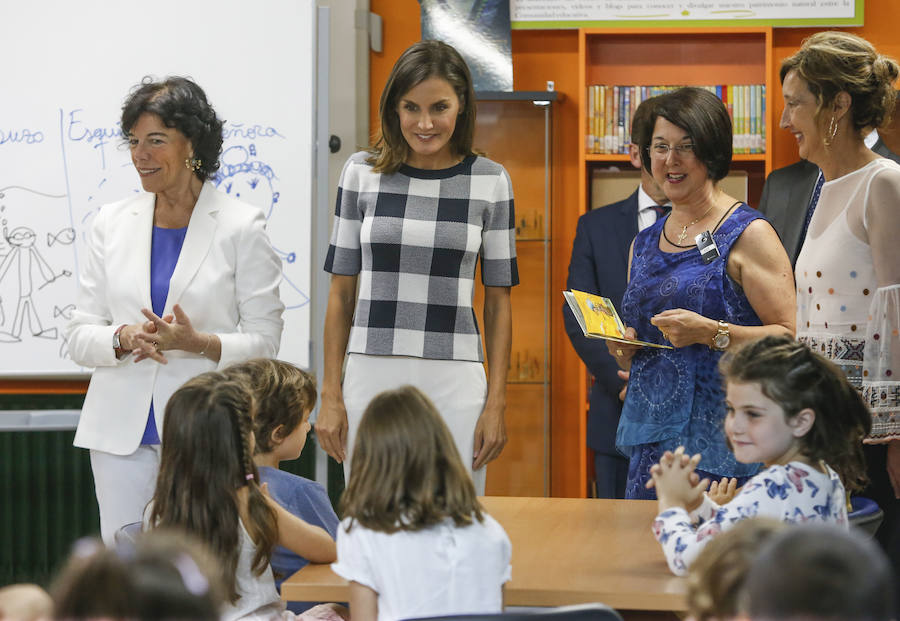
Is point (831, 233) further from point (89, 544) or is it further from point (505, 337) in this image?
point (89, 544)

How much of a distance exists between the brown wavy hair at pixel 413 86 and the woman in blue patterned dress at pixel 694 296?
49 centimetres

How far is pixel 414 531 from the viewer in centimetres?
181

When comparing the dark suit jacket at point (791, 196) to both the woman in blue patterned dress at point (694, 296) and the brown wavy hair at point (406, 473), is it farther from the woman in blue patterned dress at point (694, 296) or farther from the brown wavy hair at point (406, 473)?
the brown wavy hair at point (406, 473)

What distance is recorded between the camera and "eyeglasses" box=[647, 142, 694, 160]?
2.61 meters

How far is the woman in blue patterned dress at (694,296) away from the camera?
98.1 inches

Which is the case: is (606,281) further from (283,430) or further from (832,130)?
(283,430)

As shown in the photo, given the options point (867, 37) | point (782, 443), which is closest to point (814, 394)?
point (782, 443)

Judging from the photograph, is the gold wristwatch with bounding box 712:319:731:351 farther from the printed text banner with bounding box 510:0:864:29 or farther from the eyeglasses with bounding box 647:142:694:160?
the printed text banner with bounding box 510:0:864:29

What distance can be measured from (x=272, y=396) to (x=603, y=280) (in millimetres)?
1857

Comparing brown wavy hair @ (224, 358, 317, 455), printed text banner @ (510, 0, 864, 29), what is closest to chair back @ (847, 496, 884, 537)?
brown wavy hair @ (224, 358, 317, 455)

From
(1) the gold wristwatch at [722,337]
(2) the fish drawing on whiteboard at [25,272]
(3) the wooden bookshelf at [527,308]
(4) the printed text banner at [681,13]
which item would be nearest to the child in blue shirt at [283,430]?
(1) the gold wristwatch at [722,337]

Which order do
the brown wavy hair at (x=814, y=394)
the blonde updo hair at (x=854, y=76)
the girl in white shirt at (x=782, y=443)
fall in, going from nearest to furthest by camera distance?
the girl in white shirt at (x=782, y=443)
the brown wavy hair at (x=814, y=394)
the blonde updo hair at (x=854, y=76)

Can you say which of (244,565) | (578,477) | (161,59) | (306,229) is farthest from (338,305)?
(578,477)

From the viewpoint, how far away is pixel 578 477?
4.82 m
